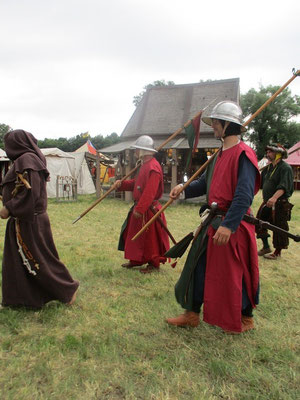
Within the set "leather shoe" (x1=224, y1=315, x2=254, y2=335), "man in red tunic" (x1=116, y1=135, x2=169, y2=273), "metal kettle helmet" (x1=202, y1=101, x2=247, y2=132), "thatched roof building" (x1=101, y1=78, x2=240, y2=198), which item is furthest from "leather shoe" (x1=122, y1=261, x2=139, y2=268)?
"thatched roof building" (x1=101, y1=78, x2=240, y2=198)

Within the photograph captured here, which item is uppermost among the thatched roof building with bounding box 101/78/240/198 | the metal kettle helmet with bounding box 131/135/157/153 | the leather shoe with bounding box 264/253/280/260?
the thatched roof building with bounding box 101/78/240/198

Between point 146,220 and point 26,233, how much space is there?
1678 millimetres

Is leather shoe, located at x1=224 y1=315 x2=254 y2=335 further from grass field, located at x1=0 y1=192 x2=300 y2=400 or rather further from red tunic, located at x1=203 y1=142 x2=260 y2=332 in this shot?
red tunic, located at x1=203 y1=142 x2=260 y2=332

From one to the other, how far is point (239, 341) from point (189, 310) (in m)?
0.45

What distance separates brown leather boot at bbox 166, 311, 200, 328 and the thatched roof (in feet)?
33.8

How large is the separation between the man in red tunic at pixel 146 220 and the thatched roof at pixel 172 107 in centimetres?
851

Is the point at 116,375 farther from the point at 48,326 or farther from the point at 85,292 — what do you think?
the point at 85,292

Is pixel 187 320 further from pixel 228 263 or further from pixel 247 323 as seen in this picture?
pixel 228 263

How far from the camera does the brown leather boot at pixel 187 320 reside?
2727 millimetres

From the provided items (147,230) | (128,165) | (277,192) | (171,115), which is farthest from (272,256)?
(171,115)

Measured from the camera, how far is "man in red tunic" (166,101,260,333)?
7.61 feet

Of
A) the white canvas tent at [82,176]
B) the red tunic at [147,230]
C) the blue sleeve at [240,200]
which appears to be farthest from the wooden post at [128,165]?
the blue sleeve at [240,200]

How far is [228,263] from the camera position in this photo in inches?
94.6

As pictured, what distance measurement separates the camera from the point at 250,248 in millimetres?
2488
